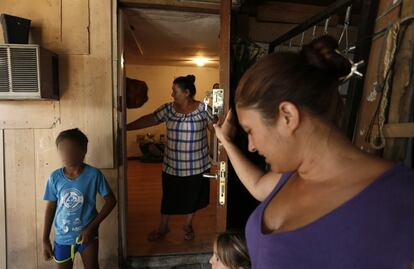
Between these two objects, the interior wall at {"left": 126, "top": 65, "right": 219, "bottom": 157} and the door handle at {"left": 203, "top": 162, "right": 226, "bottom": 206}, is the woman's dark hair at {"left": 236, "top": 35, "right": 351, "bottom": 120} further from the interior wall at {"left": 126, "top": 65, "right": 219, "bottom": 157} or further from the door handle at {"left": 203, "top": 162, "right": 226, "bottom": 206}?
the interior wall at {"left": 126, "top": 65, "right": 219, "bottom": 157}

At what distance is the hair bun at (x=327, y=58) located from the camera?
0.62 metres

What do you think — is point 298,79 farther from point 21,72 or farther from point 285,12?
point 285,12

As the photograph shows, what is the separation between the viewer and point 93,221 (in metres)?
1.63

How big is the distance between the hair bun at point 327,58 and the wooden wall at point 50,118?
5.05 ft

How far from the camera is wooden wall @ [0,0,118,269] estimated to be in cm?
183

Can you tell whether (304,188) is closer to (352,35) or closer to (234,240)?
(234,240)

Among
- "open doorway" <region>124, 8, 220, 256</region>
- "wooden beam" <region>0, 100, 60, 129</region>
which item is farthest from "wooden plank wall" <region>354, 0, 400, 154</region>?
"wooden beam" <region>0, 100, 60, 129</region>

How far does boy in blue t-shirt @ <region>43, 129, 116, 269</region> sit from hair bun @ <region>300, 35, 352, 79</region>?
135 centimetres

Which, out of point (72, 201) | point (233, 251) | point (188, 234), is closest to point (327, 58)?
point (233, 251)

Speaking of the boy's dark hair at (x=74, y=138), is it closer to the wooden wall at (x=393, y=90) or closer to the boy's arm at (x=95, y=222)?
the boy's arm at (x=95, y=222)

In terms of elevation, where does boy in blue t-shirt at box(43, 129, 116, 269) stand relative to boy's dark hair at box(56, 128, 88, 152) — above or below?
below

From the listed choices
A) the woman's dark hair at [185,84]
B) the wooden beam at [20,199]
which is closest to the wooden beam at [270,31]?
the woman's dark hair at [185,84]

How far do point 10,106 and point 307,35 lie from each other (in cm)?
210

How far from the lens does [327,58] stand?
625mm
